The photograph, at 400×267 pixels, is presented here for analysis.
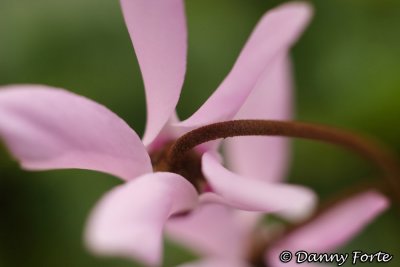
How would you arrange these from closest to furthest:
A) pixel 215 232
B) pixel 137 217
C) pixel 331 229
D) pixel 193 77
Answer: pixel 137 217
pixel 331 229
pixel 215 232
pixel 193 77

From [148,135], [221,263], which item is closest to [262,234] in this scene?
[221,263]

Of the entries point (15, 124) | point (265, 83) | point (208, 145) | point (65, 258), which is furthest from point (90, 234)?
point (65, 258)

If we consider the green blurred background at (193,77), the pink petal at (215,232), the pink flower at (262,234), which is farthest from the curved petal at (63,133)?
the green blurred background at (193,77)

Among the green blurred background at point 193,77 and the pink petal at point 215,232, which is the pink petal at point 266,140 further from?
the green blurred background at point 193,77

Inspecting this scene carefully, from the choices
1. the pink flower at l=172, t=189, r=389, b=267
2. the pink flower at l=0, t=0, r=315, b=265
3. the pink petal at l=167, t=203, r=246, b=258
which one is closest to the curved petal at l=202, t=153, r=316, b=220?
the pink flower at l=0, t=0, r=315, b=265

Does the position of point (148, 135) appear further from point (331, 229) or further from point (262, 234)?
point (262, 234)

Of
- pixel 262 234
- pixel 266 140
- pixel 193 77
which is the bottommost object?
pixel 262 234

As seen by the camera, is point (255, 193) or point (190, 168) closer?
point (255, 193)
